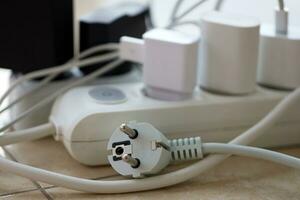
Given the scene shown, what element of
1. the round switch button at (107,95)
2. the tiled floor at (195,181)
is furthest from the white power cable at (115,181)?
the round switch button at (107,95)

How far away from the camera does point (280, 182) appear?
58cm

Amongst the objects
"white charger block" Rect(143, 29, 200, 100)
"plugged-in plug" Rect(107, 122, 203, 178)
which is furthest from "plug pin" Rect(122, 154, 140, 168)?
"white charger block" Rect(143, 29, 200, 100)

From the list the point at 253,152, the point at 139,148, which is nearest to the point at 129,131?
the point at 139,148

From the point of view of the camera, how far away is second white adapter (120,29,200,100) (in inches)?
24.5

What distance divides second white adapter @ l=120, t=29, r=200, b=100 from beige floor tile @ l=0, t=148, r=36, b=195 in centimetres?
17

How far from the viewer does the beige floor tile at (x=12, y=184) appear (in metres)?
0.56

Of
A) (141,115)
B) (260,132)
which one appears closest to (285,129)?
(260,132)

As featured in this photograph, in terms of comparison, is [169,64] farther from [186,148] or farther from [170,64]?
[186,148]

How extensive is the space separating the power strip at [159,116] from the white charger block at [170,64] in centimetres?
2

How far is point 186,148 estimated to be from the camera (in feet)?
1.89

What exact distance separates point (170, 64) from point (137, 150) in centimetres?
12

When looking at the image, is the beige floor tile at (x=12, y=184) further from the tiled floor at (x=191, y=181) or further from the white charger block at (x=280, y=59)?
the white charger block at (x=280, y=59)

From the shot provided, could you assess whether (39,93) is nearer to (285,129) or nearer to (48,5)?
(48,5)

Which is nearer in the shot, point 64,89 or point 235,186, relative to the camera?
point 235,186
